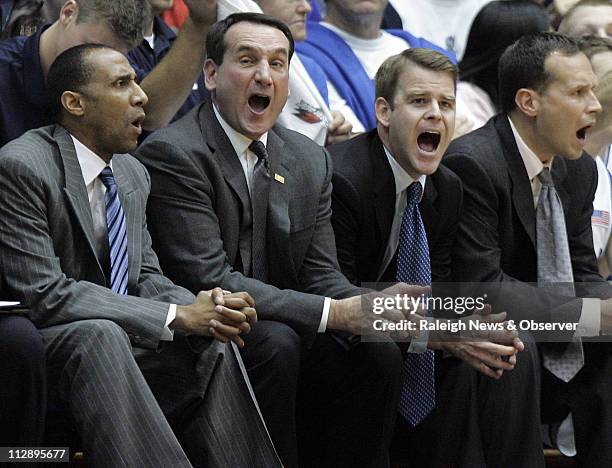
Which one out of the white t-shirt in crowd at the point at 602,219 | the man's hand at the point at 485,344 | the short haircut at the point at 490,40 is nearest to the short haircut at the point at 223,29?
the man's hand at the point at 485,344

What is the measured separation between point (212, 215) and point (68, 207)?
479mm

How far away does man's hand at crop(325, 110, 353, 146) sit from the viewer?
4734mm

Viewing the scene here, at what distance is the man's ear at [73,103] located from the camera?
3787mm

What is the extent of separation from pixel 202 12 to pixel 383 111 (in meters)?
0.71

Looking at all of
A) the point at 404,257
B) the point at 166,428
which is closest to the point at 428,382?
the point at 404,257

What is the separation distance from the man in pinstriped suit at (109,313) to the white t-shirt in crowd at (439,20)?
2.48 metres

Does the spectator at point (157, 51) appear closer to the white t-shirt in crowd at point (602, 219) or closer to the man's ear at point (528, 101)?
the man's ear at point (528, 101)

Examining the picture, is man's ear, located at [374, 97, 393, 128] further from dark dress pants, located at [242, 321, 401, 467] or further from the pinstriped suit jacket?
the pinstriped suit jacket

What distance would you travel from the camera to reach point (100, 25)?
4.34 meters

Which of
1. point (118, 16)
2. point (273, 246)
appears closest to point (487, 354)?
point (273, 246)

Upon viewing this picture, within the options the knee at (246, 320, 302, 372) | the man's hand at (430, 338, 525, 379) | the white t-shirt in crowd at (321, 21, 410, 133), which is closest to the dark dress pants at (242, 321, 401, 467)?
the knee at (246, 320, 302, 372)

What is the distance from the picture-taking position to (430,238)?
4.24 meters

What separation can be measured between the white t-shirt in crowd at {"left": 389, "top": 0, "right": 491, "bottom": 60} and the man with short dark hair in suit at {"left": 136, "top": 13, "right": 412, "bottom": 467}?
1920 mm

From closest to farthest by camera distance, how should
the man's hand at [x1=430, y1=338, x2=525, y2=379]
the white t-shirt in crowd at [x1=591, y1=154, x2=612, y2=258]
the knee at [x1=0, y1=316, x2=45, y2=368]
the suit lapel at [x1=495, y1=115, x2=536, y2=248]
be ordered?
the knee at [x1=0, y1=316, x2=45, y2=368] < the man's hand at [x1=430, y1=338, x2=525, y2=379] < the suit lapel at [x1=495, y1=115, x2=536, y2=248] < the white t-shirt in crowd at [x1=591, y1=154, x2=612, y2=258]
